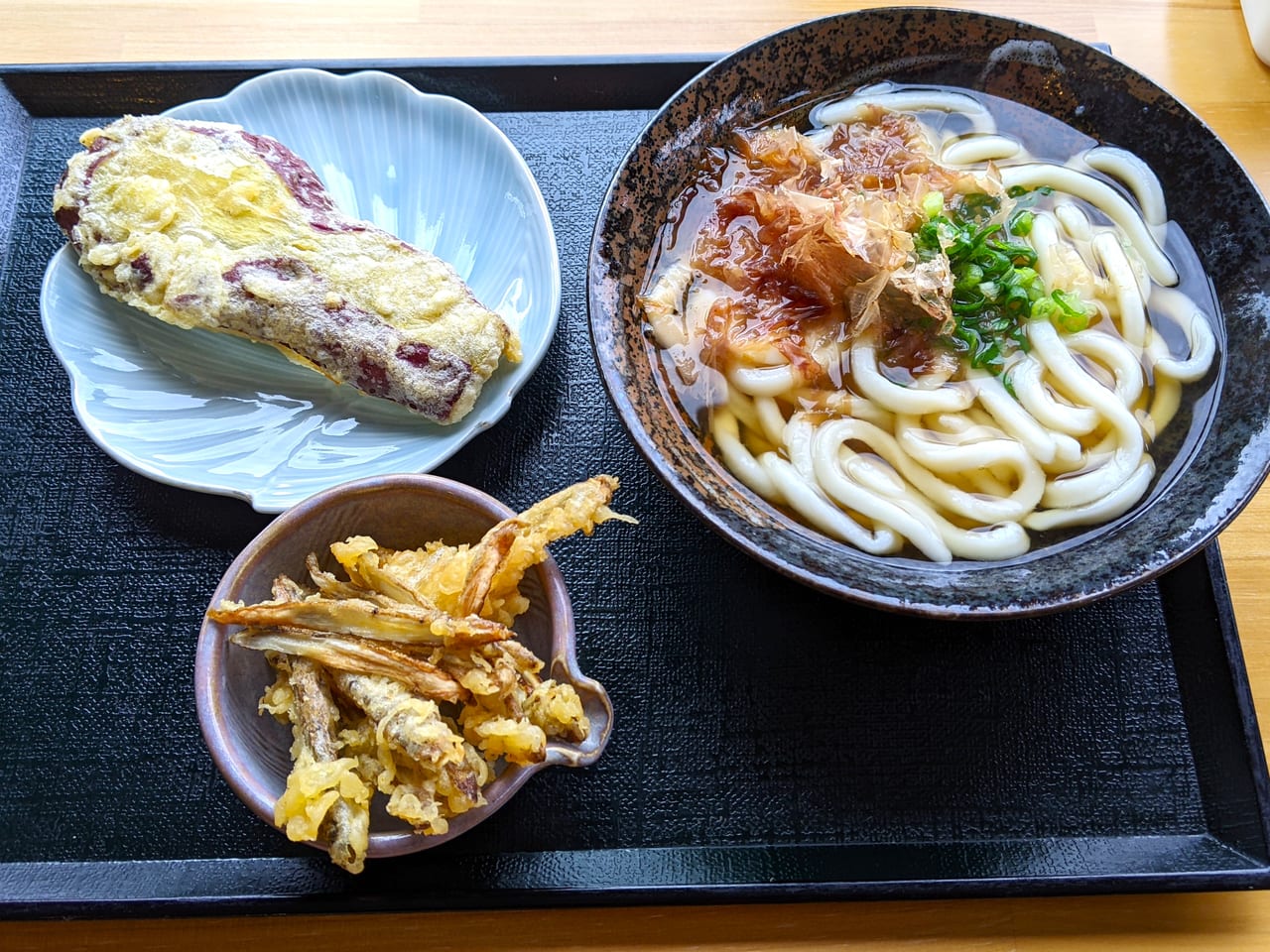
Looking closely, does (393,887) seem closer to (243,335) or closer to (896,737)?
(896,737)

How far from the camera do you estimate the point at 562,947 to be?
160 cm

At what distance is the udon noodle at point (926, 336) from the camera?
5.49 ft

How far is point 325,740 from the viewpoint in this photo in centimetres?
140

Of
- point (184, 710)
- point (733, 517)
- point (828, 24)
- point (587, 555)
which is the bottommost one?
point (184, 710)

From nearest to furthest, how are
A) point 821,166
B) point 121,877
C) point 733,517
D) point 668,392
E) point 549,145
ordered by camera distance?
point 733,517 < point 121,877 < point 668,392 < point 821,166 < point 549,145

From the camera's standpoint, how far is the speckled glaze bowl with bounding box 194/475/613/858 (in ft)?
4.55

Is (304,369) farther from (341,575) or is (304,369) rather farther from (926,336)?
(926,336)

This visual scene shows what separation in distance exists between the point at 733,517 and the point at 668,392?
321mm

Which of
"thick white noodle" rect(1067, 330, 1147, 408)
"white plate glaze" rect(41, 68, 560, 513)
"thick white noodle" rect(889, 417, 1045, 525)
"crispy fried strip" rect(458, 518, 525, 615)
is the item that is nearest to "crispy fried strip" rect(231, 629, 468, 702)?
"crispy fried strip" rect(458, 518, 525, 615)

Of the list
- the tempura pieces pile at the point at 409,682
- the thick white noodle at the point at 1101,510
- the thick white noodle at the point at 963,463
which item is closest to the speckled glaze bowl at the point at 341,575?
the tempura pieces pile at the point at 409,682

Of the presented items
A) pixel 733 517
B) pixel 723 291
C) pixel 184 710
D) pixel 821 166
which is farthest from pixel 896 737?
pixel 184 710

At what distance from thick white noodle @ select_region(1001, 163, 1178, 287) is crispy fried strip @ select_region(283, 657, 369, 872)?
1610mm

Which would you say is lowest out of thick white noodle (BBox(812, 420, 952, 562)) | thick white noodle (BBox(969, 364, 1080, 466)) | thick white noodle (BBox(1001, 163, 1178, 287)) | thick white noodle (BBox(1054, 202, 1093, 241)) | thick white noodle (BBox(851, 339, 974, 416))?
thick white noodle (BBox(812, 420, 952, 562))

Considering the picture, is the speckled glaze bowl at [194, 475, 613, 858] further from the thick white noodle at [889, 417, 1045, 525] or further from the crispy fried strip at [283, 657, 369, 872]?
the thick white noodle at [889, 417, 1045, 525]
